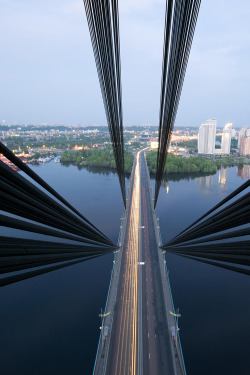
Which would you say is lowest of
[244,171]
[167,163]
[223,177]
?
[223,177]

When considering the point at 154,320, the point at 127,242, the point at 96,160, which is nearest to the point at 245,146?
the point at 96,160

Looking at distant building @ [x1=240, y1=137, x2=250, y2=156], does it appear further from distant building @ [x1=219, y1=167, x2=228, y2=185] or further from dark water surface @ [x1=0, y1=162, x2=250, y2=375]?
dark water surface @ [x1=0, y1=162, x2=250, y2=375]

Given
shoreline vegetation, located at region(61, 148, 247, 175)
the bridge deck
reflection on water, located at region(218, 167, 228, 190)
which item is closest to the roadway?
the bridge deck

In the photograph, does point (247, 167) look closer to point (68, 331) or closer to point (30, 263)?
point (68, 331)

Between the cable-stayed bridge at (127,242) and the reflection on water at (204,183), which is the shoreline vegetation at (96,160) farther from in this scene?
the cable-stayed bridge at (127,242)

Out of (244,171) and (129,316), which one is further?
(244,171)

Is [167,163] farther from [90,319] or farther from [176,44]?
[176,44]

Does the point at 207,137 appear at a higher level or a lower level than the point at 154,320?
higher
